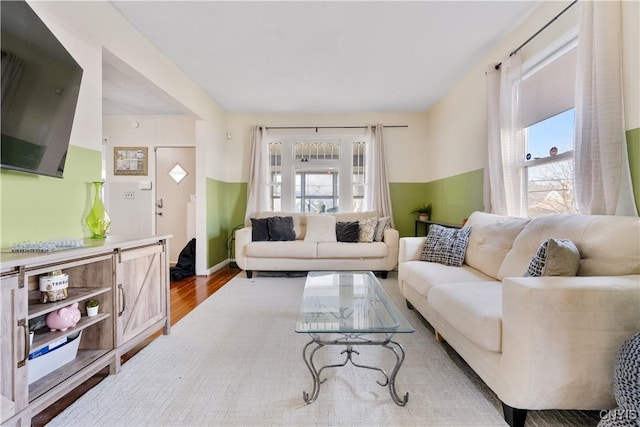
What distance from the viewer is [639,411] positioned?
0.95 m

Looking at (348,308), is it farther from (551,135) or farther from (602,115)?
(551,135)

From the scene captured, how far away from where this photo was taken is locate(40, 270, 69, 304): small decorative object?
1357 millimetres

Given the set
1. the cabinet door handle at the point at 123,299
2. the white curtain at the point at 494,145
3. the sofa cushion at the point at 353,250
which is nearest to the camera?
the cabinet door handle at the point at 123,299

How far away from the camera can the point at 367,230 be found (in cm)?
389

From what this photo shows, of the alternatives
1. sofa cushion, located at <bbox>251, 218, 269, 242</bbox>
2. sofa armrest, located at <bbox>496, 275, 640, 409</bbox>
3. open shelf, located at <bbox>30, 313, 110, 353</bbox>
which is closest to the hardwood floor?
open shelf, located at <bbox>30, 313, 110, 353</bbox>

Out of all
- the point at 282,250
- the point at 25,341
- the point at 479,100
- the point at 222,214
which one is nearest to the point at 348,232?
the point at 282,250

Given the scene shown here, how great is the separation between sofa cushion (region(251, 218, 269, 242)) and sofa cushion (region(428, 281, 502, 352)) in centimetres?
257

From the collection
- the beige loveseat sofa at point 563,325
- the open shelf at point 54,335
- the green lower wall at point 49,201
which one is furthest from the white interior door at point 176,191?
the beige loveseat sofa at point 563,325

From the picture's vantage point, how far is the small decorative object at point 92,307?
1568mm

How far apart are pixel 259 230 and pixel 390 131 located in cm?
272

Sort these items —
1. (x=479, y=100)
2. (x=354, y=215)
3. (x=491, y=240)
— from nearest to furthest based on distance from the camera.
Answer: (x=491, y=240) → (x=479, y=100) → (x=354, y=215)

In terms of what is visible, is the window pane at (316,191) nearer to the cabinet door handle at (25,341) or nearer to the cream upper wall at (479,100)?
the cream upper wall at (479,100)

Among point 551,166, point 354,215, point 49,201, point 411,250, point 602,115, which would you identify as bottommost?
point 411,250

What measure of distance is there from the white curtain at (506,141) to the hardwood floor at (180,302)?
3.17 m
